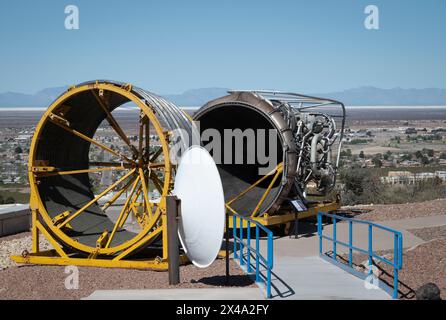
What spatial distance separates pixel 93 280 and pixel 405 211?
1006 centimetres

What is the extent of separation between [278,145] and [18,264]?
709cm

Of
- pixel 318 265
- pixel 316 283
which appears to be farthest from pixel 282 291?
pixel 318 265

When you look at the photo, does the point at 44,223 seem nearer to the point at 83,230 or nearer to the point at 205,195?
the point at 83,230

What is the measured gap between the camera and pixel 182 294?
886cm

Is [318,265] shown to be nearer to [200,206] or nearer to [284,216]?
[200,206]

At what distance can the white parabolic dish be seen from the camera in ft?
30.5

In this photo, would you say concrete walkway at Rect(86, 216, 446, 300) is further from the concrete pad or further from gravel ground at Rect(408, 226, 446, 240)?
gravel ground at Rect(408, 226, 446, 240)

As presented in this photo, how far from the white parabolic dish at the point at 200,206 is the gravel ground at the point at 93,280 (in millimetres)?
686

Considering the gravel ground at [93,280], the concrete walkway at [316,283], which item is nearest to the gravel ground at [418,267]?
the concrete walkway at [316,283]

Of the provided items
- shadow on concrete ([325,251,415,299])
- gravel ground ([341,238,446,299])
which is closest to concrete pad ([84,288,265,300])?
shadow on concrete ([325,251,415,299])

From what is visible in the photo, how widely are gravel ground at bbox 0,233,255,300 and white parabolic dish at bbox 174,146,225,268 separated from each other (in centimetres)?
69

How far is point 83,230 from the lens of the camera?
42.9 feet

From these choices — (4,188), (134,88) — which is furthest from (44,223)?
(4,188)
